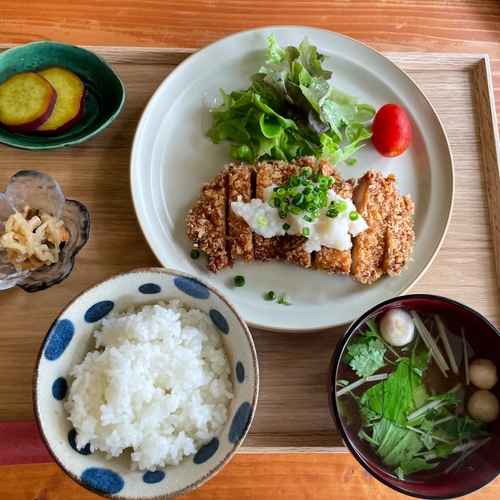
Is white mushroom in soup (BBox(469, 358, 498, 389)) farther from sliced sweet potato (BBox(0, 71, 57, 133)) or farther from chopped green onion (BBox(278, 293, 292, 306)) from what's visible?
sliced sweet potato (BBox(0, 71, 57, 133))

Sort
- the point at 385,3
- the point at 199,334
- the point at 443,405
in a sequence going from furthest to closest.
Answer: the point at 385,3 < the point at 443,405 < the point at 199,334

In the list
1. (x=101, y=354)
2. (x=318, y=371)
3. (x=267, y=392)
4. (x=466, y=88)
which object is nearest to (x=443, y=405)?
(x=318, y=371)

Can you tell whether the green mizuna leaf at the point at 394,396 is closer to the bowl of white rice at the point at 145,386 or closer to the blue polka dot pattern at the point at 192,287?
the bowl of white rice at the point at 145,386

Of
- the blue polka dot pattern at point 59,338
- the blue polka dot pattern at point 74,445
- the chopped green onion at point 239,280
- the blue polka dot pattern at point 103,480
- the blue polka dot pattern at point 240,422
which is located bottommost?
the blue polka dot pattern at point 103,480

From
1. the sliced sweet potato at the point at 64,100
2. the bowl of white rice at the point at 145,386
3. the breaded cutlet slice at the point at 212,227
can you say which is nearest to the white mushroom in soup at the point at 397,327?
the bowl of white rice at the point at 145,386

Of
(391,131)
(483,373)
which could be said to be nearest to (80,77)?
(391,131)

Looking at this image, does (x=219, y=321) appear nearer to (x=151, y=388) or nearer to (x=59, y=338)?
(x=151, y=388)

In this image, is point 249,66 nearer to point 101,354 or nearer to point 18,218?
point 18,218
